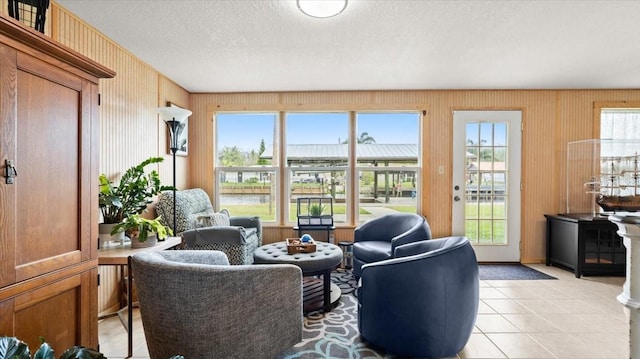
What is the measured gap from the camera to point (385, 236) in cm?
373

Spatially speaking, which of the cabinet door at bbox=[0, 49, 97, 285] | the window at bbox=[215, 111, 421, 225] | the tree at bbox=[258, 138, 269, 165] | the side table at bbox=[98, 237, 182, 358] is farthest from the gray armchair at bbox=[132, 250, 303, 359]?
the tree at bbox=[258, 138, 269, 165]

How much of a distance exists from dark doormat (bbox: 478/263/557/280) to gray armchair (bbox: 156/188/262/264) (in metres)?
2.77

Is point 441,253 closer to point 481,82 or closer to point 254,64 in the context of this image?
Result: point 254,64

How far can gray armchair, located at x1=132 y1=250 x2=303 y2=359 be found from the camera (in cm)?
157

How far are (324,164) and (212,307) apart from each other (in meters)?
3.15

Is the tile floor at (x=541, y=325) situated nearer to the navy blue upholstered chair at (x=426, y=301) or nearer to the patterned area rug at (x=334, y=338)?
the navy blue upholstered chair at (x=426, y=301)

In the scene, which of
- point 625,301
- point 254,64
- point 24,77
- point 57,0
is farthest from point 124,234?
point 625,301

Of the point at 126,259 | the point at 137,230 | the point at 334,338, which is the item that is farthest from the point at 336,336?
the point at 137,230

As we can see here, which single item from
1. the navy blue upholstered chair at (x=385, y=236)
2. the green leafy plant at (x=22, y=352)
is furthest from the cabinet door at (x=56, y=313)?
the navy blue upholstered chair at (x=385, y=236)

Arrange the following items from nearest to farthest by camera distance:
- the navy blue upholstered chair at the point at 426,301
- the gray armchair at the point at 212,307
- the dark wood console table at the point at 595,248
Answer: the gray armchair at the point at 212,307, the navy blue upholstered chair at the point at 426,301, the dark wood console table at the point at 595,248

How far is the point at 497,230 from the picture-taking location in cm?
441

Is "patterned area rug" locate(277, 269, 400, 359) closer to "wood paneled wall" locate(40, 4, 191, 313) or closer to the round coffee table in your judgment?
the round coffee table

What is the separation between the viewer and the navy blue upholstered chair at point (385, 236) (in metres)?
3.17

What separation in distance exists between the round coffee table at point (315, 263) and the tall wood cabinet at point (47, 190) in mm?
1422
